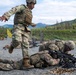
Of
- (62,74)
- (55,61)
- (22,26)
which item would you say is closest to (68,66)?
(55,61)

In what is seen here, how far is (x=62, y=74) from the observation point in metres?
9.52

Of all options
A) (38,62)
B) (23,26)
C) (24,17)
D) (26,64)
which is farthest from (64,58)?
(24,17)

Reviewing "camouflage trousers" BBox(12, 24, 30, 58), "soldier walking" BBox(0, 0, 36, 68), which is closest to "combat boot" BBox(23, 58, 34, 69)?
"soldier walking" BBox(0, 0, 36, 68)

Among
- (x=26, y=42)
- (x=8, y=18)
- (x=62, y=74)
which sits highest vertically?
(x=8, y=18)

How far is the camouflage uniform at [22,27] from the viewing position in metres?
10.4

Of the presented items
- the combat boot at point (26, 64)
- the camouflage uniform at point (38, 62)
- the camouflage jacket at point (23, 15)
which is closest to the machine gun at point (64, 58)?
the camouflage uniform at point (38, 62)

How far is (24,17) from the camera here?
10.4m

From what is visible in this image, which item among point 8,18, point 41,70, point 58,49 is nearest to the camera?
point 8,18

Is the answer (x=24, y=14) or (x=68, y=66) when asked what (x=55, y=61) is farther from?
(x=24, y=14)

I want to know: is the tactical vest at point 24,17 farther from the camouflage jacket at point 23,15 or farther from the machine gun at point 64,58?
the machine gun at point 64,58

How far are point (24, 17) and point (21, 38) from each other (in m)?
0.61

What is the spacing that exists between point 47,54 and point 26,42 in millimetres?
704

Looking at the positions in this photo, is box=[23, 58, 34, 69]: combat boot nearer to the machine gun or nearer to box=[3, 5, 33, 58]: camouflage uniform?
box=[3, 5, 33, 58]: camouflage uniform

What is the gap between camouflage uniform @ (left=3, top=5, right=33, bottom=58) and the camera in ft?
34.0
